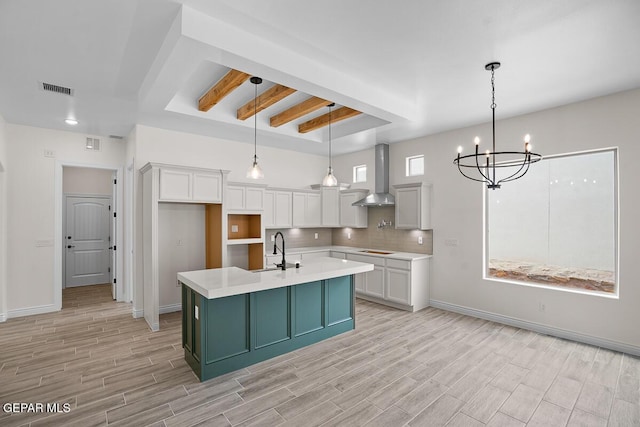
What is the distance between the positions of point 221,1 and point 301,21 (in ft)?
1.96

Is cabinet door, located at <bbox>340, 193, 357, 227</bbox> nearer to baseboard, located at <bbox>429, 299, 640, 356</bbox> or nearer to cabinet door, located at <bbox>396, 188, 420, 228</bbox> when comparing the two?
cabinet door, located at <bbox>396, 188, 420, 228</bbox>

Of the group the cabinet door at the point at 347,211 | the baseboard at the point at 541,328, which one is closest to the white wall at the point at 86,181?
the cabinet door at the point at 347,211

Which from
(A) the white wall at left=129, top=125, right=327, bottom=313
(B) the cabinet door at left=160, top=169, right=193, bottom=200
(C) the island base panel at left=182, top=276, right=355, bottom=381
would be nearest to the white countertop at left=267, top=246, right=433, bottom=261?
(A) the white wall at left=129, top=125, right=327, bottom=313

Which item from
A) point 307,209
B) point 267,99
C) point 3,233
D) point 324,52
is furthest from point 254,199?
point 3,233

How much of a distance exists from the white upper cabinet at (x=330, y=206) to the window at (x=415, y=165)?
5.40ft

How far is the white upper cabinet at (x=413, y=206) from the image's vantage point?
5426mm

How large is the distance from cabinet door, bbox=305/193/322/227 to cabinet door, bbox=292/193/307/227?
0.09 meters

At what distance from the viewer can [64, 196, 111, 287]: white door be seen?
716 centimetres

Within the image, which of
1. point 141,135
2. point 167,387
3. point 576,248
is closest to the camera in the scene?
point 167,387

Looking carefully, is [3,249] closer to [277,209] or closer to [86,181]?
[86,181]

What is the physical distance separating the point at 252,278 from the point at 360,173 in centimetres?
430

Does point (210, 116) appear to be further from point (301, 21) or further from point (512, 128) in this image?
point (512, 128)

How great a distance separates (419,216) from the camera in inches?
214

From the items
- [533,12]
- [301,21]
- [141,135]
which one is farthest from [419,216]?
[141,135]
